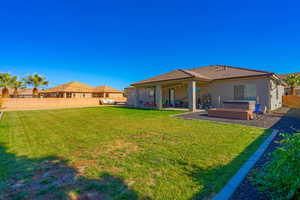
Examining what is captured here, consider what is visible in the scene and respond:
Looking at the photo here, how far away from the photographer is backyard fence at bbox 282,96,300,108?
1733 centimetres

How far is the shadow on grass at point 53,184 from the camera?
7.27ft

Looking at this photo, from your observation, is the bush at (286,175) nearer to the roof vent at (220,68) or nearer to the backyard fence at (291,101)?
the roof vent at (220,68)

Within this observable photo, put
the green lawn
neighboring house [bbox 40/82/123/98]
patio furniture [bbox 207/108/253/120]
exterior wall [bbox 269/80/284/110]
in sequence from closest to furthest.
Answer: the green lawn < patio furniture [bbox 207/108/253/120] < exterior wall [bbox 269/80/284/110] < neighboring house [bbox 40/82/123/98]

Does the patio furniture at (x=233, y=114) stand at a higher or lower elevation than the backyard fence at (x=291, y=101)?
lower

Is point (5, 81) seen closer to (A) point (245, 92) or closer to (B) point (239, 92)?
(B) point (239, 92)

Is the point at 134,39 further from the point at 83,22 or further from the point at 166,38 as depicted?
the point at 83,22

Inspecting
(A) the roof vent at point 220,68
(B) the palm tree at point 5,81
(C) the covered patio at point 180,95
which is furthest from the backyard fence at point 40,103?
(A) the roof vent at point 220,68

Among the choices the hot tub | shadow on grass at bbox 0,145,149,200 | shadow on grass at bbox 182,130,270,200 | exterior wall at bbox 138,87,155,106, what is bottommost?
shadow on grass at bbox 0,145,149,200

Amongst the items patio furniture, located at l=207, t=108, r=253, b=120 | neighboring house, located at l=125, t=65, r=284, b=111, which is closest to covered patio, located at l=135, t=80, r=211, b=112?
neighboring house, located at l=125, t=65, r=284, b=111

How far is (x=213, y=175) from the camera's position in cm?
274

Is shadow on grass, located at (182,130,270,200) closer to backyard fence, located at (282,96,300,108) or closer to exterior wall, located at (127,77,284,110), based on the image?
exterior wall, located at (127,77,284,110)

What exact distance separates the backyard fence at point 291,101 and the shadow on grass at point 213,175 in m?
21.5

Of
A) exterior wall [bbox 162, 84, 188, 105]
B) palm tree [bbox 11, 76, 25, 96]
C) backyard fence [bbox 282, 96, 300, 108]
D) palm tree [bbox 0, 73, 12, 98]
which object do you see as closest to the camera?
backyard fence [bbox 282, 96, 300, 108]

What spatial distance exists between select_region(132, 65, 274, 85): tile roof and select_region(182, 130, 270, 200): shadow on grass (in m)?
10.3
